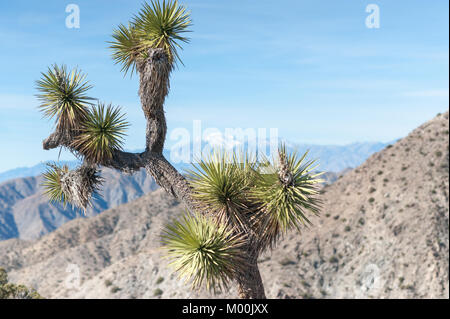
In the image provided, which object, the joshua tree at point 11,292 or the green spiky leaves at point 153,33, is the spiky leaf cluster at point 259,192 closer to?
the green spiky leaves at point 153,33

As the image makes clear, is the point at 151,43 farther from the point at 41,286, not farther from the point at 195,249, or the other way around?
the point at 41,286

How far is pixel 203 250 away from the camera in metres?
6.84

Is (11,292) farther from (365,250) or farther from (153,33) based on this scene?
(365,250)

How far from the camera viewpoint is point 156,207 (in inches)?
2990

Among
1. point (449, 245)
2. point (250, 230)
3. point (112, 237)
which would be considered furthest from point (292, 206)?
point (112, 237)

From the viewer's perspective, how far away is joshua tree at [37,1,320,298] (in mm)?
7016

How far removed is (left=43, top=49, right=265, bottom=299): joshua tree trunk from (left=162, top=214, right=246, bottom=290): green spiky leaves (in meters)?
0.63

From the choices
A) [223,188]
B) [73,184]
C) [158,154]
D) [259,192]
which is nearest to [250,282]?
[259,192]

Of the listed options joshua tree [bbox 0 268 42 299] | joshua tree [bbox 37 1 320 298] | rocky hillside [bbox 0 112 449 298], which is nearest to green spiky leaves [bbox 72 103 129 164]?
joshua tree [bbox 37 1 320 298]

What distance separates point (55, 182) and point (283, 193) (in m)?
5.06

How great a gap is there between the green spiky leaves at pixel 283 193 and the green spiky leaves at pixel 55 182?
4356mm

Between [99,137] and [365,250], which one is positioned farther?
[365,250]

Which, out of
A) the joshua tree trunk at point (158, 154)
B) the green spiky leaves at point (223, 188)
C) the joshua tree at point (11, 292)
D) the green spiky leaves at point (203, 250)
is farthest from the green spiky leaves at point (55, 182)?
the joshua tree at point (11, 292)

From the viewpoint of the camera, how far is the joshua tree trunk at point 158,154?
770 centimetres
